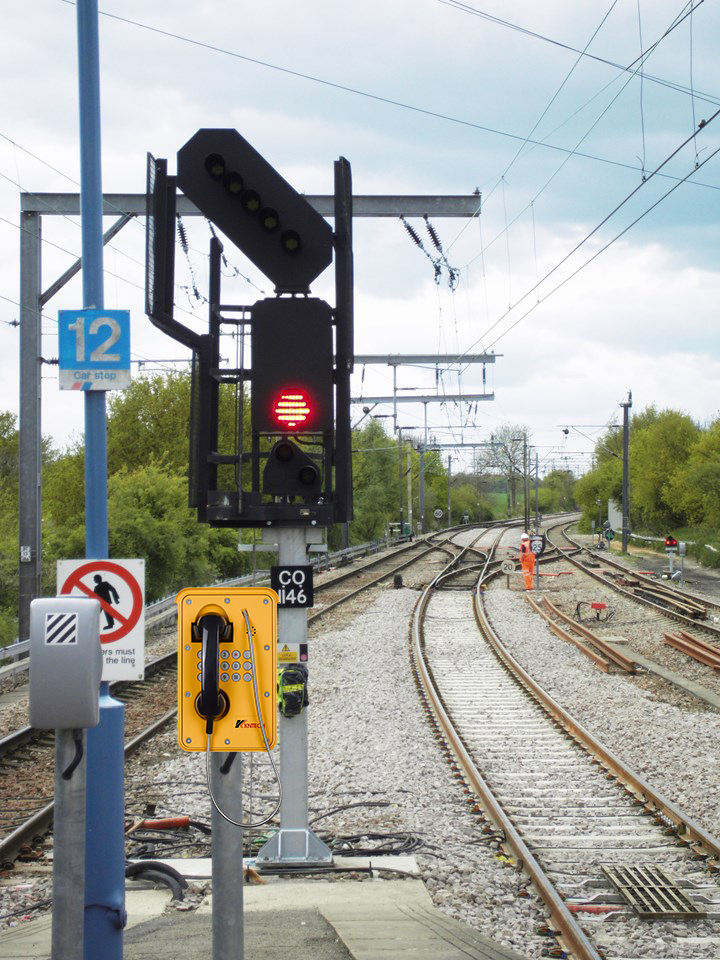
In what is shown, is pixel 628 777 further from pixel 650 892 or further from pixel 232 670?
pixel 232 670

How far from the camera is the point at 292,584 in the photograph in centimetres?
759

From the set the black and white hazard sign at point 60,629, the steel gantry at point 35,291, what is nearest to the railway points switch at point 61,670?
the black and white hazard sign at point 60,629

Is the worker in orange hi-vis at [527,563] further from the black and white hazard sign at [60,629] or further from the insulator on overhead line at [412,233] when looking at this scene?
the black and white hazard sign at [60,629]

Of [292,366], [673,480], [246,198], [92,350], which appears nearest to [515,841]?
[292,366]

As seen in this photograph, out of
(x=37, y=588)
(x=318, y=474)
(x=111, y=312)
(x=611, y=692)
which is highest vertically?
(x=111, y=312)

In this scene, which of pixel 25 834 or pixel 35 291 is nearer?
pixel 25 834

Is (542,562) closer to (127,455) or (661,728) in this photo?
(127,455)

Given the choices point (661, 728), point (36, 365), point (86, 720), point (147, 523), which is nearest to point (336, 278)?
point (86, 720)

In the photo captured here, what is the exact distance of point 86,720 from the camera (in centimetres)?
334

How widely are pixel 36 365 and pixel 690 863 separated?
12.1 meters

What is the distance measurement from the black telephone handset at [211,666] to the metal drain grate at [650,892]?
4402 mm

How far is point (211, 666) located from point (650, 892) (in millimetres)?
4926

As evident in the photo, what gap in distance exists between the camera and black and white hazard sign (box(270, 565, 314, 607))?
7535 millimetres

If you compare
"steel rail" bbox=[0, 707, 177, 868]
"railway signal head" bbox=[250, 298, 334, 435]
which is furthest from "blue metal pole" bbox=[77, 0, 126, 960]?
"steel rail" bbox=[0, 707, 177, 868]
